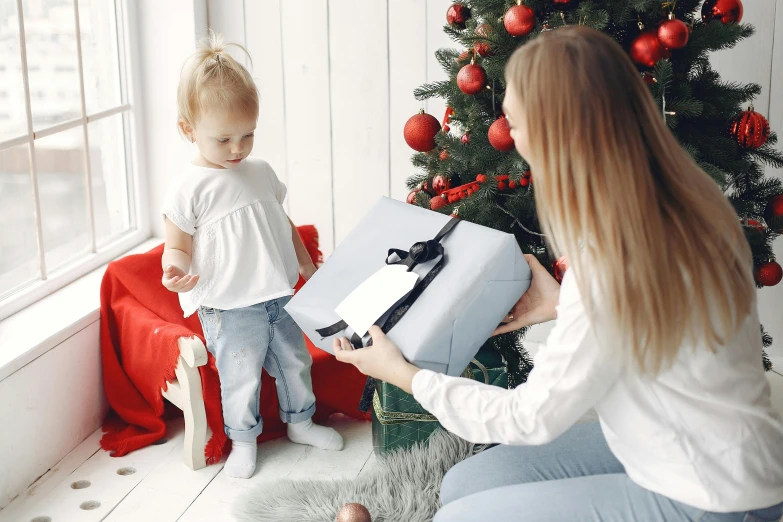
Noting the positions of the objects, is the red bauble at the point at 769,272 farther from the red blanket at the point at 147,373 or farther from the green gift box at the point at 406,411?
the red blanket at the point at 147,373

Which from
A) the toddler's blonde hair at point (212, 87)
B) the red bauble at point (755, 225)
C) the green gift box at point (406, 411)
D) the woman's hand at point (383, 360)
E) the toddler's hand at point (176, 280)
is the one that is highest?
the toddler's blonde hair at point (212, 87)

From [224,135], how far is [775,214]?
1234 mm

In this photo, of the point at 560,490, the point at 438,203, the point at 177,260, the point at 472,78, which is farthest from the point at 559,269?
the point at 177,260

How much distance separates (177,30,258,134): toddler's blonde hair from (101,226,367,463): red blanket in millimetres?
543

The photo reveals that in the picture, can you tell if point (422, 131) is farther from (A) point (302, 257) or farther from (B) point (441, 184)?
(A) point (302, 257)

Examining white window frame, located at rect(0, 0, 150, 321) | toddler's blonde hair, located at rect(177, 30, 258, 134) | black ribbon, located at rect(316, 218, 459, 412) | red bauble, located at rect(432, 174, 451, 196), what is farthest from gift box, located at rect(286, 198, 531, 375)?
white window frame, located at rect(0, 0, 150, 321)

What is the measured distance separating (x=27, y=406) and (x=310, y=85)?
1277mm

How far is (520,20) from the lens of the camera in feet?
5.46

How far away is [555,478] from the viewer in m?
1.42

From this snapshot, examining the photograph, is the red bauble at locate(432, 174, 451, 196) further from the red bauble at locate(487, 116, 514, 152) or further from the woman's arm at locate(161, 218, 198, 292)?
the woman's arm at locate(161, 218, 198, 292)

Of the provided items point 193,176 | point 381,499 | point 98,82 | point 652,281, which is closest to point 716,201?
point 652,281

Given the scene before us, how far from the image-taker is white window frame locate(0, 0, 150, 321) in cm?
210

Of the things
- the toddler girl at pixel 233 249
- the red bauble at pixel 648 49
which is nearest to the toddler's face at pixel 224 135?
the toddler girl at pixel 233 249

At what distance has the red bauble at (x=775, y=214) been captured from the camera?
186cm
